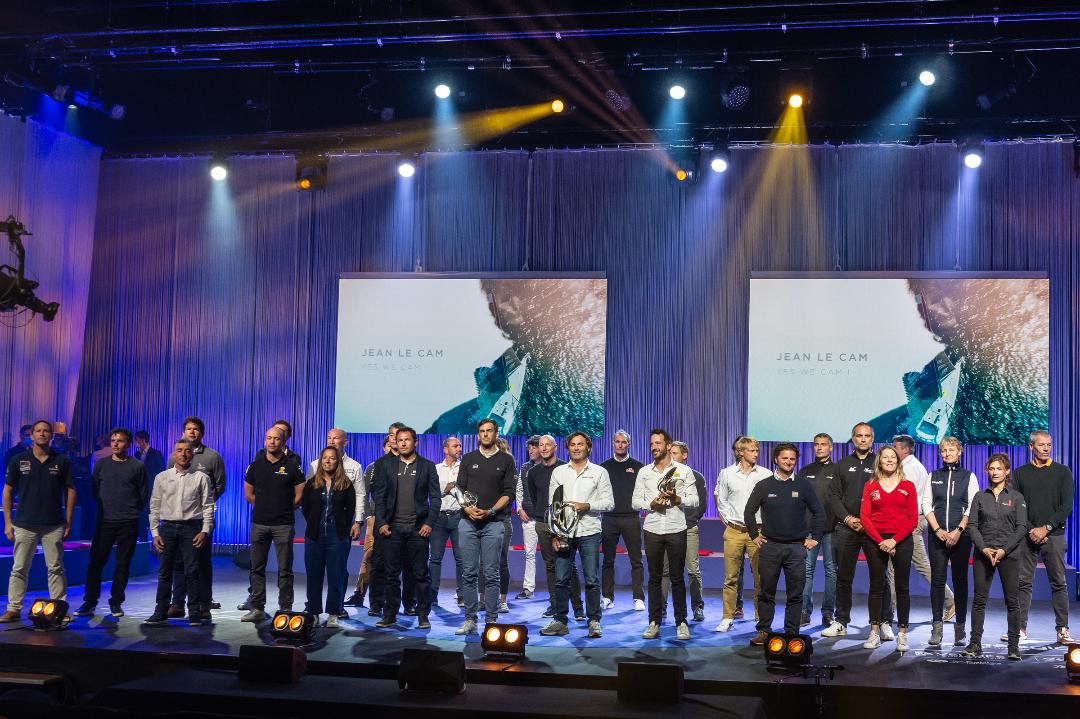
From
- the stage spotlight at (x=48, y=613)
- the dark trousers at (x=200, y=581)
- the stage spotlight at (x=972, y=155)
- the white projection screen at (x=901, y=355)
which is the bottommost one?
the stage spotlight at (x=48, y=613)

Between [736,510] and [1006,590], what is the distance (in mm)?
2045

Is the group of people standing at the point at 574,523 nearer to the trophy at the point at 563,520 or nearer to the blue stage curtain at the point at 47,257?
the trophy at the point at 563,520

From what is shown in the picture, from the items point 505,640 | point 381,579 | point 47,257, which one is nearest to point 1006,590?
point 505,640

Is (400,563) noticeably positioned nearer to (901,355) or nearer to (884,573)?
(884,573)

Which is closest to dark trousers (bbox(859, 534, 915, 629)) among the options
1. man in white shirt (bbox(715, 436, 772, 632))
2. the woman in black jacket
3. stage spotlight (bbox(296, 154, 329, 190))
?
man in white shirt (bbox(715, 436, 772, 632))

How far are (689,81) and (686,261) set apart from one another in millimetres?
2309

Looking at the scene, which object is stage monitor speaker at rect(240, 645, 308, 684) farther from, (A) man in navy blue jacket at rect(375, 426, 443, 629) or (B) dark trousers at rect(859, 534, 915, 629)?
(B) dark trousers at rect(859, 534, 915, 629)

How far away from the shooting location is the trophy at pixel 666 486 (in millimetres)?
7891

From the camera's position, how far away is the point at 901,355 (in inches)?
472

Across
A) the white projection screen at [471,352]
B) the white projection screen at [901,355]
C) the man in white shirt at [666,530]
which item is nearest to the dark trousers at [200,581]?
the man in white shirt at [666,530]

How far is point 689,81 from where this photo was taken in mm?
11438

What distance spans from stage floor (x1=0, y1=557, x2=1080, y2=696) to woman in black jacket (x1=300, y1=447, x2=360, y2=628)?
307 millimetres

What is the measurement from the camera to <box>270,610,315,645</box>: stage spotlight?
7.22 m

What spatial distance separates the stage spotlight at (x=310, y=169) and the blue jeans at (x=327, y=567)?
251 inches
